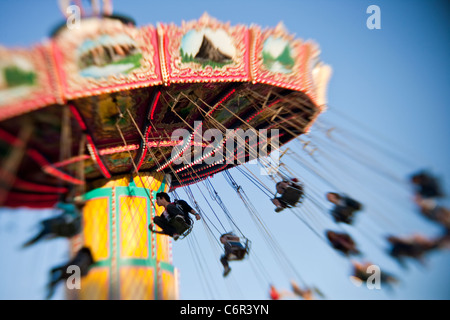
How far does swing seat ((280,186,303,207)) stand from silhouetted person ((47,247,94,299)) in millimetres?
2749

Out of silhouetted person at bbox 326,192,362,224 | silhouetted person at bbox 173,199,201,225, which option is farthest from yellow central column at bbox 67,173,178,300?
silhouetted person at bbox 326,192,362,224

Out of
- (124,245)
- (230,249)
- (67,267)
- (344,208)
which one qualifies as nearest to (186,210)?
(230,249)

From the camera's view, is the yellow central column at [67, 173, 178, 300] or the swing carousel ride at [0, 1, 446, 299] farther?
the yellow central column at [67, 173, 178, 300]

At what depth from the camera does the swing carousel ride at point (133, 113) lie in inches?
159

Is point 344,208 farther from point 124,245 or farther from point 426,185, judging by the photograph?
point 124,245

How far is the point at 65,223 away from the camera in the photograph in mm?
4004

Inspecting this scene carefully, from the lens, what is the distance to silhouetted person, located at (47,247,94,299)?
4.53 m

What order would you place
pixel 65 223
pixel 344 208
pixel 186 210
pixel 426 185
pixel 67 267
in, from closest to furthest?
pixel 426 185 < pixel 65 223 < pixel 344 208 < pixel 67 267 < pixel 186 210

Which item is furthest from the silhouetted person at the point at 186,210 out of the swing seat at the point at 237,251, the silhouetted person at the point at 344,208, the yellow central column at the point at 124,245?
the silhouetted person at the point at 344,208

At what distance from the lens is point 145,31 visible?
13.9ft

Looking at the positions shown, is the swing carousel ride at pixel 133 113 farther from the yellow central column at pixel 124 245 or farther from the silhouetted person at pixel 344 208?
the silhouetted person at pixel 344 208

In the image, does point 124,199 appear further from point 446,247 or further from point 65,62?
point 446,247

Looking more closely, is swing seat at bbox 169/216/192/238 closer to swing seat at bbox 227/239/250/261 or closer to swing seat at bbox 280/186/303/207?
swing seat at bbox 227/239/250/261

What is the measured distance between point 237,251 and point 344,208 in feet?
5.11
